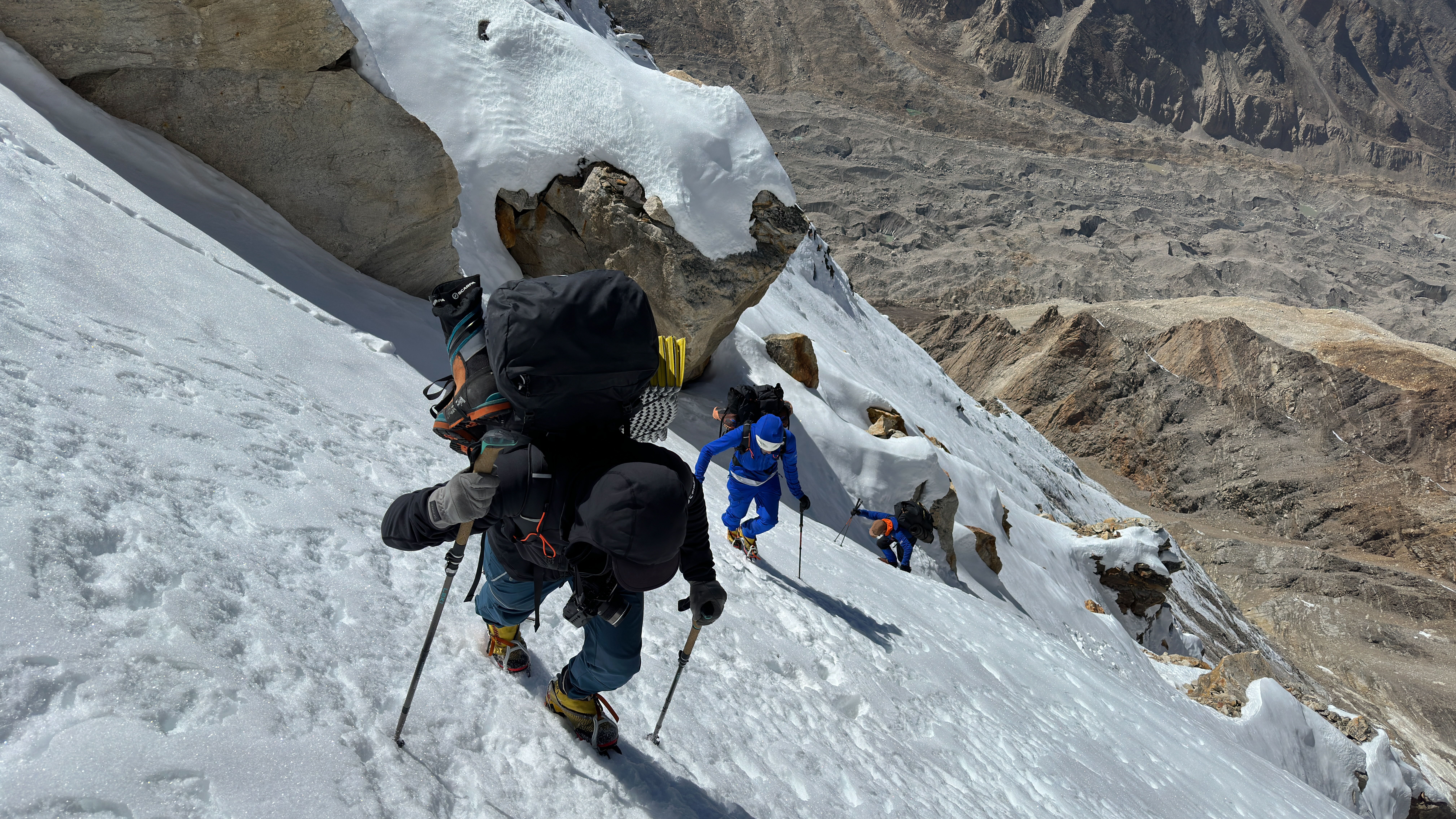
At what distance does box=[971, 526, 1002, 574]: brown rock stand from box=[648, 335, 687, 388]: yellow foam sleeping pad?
452 inches

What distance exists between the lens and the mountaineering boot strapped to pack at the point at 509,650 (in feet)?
9.70

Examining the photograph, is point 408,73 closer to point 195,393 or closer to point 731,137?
point 731,137

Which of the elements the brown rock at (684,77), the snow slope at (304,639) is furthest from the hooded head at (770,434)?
the brown rock at (684,77)

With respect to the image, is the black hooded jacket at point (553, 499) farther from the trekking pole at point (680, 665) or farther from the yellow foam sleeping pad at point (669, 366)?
the trekking pole at point (680, 665)

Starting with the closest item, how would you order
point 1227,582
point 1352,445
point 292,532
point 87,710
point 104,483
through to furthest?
point 87,710
point 104,483
point 292,532
point 1227,582
point 1352,445

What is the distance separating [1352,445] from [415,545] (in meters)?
44.5

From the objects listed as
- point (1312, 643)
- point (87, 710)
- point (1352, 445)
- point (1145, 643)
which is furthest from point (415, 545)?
point (1352, 445)

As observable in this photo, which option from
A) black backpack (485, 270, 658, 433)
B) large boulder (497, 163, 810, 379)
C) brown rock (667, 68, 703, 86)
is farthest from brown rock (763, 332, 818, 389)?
black backpack (485, 270, 658, 433)

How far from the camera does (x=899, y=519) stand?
10.4m

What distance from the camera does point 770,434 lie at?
20.8 feet

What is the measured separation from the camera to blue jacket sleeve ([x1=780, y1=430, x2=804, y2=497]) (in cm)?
634

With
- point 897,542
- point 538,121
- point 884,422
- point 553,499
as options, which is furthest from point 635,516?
point 884,422

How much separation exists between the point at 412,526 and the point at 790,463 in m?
4.17

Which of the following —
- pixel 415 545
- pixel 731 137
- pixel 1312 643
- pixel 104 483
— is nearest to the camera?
pixel 415 545
